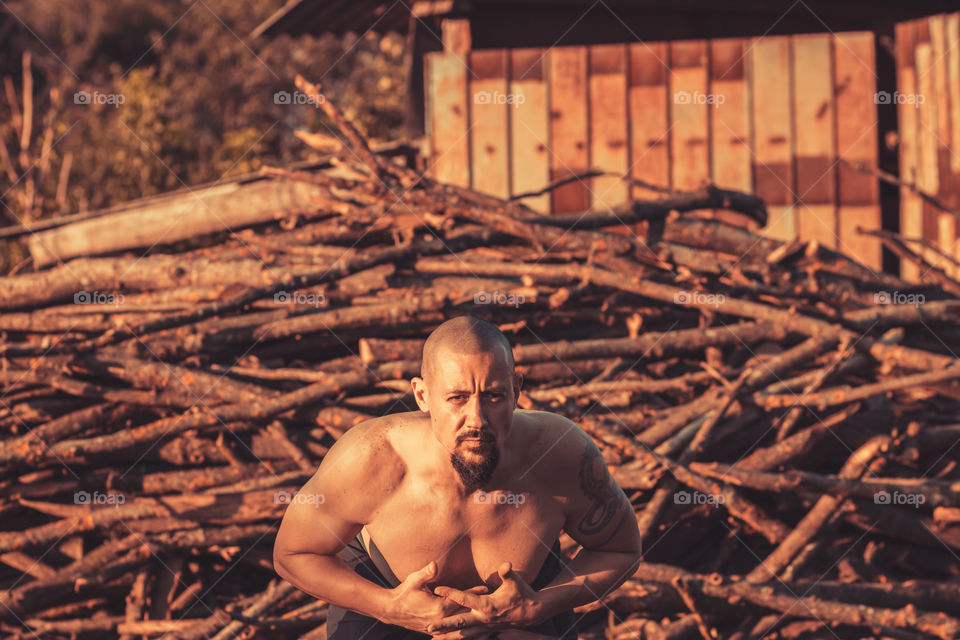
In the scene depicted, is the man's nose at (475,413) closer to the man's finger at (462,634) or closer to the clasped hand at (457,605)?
the clasped hand at (457,605)

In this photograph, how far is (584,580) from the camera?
3100 millimetres

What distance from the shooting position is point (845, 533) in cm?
505

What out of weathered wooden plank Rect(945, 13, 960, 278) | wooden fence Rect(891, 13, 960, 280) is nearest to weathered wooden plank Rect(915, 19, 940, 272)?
wooden fence Rect(891, 13, 960, 280)

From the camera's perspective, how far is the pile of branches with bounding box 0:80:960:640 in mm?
4602

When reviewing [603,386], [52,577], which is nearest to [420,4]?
[603,386]

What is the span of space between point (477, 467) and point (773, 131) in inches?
211

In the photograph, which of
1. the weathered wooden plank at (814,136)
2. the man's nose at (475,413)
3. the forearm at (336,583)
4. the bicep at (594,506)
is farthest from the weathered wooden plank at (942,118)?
the forearm at (336,583)

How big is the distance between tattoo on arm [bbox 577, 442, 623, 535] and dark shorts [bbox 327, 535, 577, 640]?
15 centimetres

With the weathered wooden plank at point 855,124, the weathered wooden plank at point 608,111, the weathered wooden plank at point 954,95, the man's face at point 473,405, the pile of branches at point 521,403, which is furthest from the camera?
the weathered wooden plank at point 608,111

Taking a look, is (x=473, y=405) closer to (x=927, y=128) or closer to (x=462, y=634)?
(x=462, y=634)

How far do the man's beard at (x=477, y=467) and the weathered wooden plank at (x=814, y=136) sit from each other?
515 centimetres

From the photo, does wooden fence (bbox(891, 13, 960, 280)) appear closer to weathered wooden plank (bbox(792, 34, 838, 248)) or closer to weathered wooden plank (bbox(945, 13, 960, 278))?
weathered wooden plank (bbox(945, 13, 960, 278))

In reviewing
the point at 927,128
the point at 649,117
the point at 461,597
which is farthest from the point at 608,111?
the point at 461,597

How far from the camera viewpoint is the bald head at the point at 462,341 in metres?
2.82
